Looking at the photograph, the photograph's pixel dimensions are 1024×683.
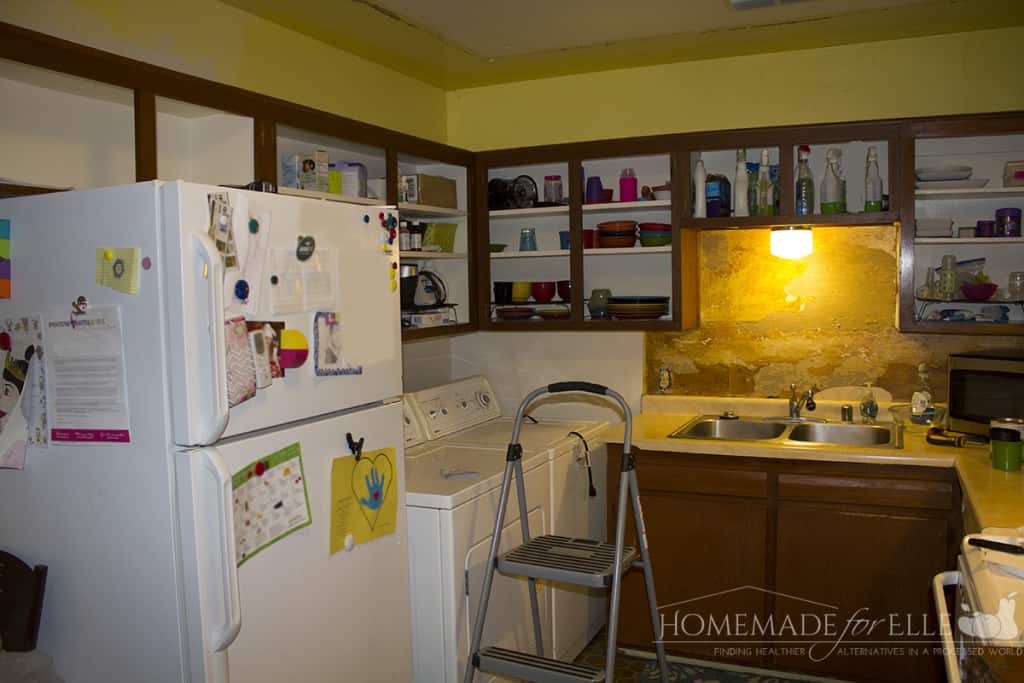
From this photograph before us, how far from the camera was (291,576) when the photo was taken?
1.94 meters

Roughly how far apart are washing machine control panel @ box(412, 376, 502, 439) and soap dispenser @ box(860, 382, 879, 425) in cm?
162

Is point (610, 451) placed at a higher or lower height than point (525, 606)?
higher

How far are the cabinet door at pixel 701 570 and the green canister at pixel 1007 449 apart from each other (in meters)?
0.81

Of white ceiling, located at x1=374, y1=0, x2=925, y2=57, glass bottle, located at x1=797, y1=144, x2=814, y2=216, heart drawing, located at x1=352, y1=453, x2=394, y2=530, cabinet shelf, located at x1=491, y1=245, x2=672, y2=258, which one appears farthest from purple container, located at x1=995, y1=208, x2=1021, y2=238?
heart drawing, located at x1=352, y1=453, x2=394, y2=530

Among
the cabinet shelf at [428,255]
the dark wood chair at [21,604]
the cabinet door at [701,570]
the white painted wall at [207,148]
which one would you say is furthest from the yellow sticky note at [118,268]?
the cabinet door at [701,570]

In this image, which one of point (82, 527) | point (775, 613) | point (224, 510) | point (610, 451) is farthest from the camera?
point (610, 451)

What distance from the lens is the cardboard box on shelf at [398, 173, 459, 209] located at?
3.40 meters

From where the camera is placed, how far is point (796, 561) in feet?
10.3

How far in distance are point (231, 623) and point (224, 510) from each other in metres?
0.24

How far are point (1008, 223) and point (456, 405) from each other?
7.67 ft

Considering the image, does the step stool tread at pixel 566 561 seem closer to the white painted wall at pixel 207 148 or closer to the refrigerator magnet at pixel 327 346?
the refrigerator magnet at pixel 327 346

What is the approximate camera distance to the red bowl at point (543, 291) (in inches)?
151

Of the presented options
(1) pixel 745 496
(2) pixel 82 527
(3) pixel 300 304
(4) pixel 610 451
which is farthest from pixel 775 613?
(2) pixel 82 527

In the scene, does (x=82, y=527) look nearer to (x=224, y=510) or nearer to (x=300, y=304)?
(x=224, y=510)
